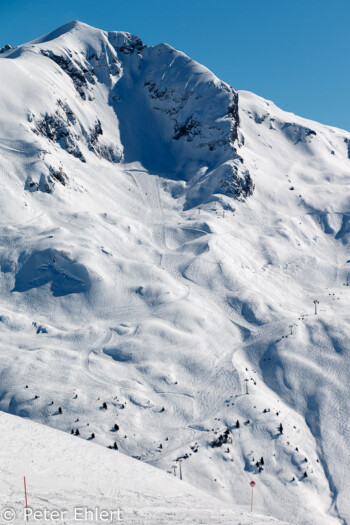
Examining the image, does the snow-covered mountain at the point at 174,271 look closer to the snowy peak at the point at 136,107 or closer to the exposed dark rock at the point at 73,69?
the exposed dark rock at the point at 73,69

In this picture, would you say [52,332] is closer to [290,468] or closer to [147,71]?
[290,468]

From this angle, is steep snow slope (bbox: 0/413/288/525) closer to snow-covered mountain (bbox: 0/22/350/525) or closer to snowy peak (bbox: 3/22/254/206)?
snow-covered mountain (bbox: 0/22/350/525)

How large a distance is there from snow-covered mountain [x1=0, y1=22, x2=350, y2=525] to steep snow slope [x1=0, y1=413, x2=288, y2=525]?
36.7ft

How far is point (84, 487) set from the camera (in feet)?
117

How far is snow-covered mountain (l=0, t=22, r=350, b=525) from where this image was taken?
2270 inches

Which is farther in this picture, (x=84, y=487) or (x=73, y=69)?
(x=73, y=69)

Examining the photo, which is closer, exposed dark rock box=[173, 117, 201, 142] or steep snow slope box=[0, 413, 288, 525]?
A: steep snow slope box=[0, 413, 288, 525]

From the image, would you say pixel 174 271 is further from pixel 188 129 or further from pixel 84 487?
pixel 188 129

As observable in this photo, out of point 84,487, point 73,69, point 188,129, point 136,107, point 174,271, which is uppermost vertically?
point 73,69

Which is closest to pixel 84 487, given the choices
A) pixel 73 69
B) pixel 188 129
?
pixel 188 129

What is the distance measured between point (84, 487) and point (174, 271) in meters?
57.6

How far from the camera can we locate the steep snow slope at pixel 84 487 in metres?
30.5

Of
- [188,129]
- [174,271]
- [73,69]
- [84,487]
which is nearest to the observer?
[84,487]

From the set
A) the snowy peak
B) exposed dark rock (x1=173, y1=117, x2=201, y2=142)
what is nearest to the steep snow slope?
the snowy peak
